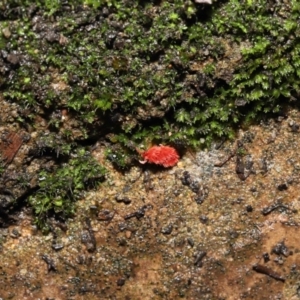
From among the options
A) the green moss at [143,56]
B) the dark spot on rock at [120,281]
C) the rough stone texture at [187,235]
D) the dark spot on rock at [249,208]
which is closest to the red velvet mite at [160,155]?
the rough stone texture at [187,235]

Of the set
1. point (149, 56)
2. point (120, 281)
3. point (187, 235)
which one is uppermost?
point (149, 56)

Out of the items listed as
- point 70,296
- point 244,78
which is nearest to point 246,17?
point 244,78

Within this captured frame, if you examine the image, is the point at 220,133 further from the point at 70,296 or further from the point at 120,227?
the point at 70,296

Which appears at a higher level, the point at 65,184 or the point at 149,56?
the point at 149,56

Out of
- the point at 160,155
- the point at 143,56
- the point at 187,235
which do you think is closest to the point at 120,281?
the point at 187,235

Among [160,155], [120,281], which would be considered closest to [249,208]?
[160,155]

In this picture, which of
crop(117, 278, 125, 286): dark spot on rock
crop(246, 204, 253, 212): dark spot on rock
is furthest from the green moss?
crop(117, 278, 125, 286): dark spot on rock

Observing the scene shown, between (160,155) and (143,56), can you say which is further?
(160,155)

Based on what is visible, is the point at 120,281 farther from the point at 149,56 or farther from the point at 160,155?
the point at 149,56
